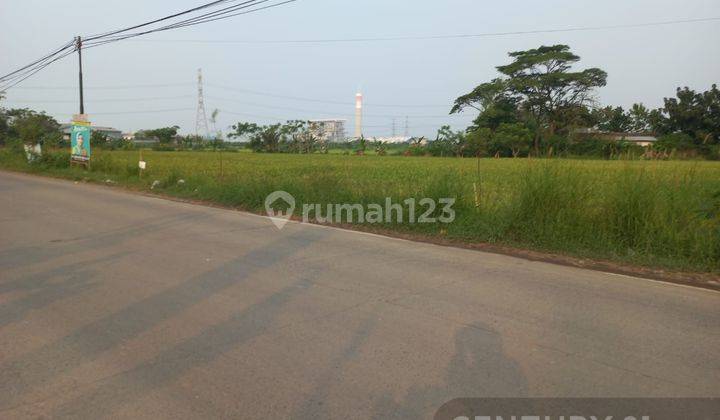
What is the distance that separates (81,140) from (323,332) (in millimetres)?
25676

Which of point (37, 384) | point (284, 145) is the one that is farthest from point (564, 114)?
point (37, 384)

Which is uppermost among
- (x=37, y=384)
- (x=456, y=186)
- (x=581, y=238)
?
(x=456, y=186)

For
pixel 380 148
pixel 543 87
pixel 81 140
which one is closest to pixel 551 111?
pixel 543 87

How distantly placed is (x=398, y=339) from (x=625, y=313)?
2.43 m

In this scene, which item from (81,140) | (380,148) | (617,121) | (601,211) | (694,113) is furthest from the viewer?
(380,148)

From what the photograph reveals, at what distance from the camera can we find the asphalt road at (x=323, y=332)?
3.38m

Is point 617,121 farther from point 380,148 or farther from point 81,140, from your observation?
point 81,140

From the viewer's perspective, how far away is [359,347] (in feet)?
13.5

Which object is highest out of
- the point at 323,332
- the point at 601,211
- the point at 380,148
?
the point at 380,148

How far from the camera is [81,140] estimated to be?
2556 cm

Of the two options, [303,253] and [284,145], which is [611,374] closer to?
[303,253]

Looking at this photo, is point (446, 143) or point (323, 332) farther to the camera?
point (446, 143)

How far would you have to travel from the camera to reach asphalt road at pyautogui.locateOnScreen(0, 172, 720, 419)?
3.38m

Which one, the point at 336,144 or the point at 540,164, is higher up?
the point at 336,144
